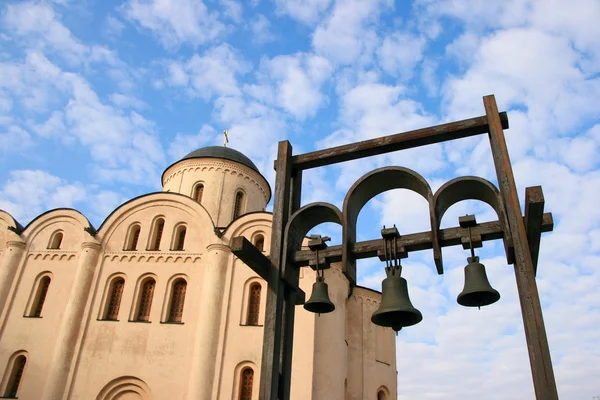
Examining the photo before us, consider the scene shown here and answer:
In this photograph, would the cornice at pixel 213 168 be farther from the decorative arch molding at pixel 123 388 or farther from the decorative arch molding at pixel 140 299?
the decorative arch molding at pixel 123 388

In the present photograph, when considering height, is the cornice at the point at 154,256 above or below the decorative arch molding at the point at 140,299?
above

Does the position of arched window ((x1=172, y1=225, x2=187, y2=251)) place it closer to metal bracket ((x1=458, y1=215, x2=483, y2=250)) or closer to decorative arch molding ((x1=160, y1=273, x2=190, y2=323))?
decorative arch molding ((x1=160, y1=273, x2=190, y2=323))

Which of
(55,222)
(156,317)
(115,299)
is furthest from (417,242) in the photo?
(55,222)

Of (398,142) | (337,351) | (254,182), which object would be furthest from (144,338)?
(398,142)

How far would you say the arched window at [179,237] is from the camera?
16.4 meters

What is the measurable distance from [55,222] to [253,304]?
789cm

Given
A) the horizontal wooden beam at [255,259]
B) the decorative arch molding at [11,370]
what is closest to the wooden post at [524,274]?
the horizontal wooden beam at [255,259]

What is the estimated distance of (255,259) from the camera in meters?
4.86

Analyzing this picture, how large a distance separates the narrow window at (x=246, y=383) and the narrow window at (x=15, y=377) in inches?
272

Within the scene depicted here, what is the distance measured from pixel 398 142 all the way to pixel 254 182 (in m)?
16.7

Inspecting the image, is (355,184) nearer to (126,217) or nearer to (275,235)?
(275,235)

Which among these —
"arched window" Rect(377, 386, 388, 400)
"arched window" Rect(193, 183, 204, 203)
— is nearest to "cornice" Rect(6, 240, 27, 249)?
"arched window" Rect(193, 183, 204, 203)

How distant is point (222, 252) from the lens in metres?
15.5

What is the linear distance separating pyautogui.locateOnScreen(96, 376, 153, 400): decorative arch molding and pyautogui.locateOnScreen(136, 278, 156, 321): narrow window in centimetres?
181
